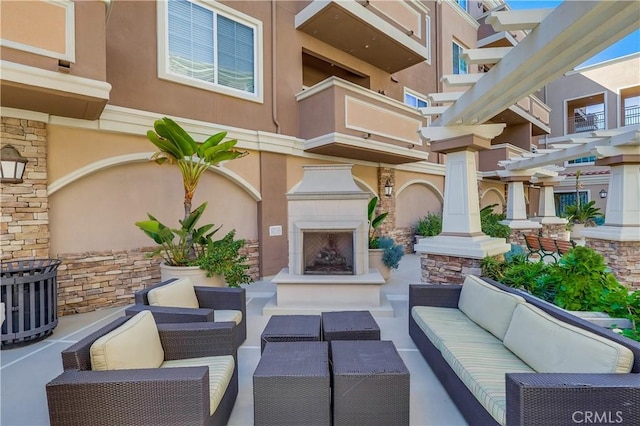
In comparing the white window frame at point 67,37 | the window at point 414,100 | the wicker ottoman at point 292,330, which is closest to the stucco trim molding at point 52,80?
the white window frame at point 67,37

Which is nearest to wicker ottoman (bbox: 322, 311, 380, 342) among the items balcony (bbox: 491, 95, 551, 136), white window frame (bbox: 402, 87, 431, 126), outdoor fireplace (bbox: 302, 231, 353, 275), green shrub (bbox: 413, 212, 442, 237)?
outdoor fireplace (bbox: 302, 231, 353, 275)

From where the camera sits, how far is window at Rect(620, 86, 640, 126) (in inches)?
687

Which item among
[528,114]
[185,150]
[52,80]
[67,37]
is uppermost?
[528,114]

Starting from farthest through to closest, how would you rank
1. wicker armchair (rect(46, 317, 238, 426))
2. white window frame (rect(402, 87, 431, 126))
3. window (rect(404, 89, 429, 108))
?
window (rect(404, 89, 429, 108)) → white window frame (rect(402, 87, 431, 126)) → wicker armchair (rect(46, 317, 238, 426))

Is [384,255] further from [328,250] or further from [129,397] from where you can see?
[129,397]

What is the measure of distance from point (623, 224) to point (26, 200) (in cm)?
1210

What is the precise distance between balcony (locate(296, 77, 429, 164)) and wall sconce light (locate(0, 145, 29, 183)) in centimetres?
556

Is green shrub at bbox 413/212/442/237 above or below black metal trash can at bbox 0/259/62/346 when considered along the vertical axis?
above

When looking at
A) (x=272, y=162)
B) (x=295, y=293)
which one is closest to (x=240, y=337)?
(x=295, y=293)

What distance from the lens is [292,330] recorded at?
10.7 feet

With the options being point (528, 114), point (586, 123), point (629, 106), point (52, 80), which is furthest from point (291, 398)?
point (586, 123)

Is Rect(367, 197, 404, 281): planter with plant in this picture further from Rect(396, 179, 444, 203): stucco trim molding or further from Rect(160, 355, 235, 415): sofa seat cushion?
Rect(160, 355, 235, 415): sofa seat cushion

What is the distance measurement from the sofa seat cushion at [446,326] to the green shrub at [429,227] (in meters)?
7.94

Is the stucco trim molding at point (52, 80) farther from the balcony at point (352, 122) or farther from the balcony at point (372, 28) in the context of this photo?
the balcony at point (372, 28)
